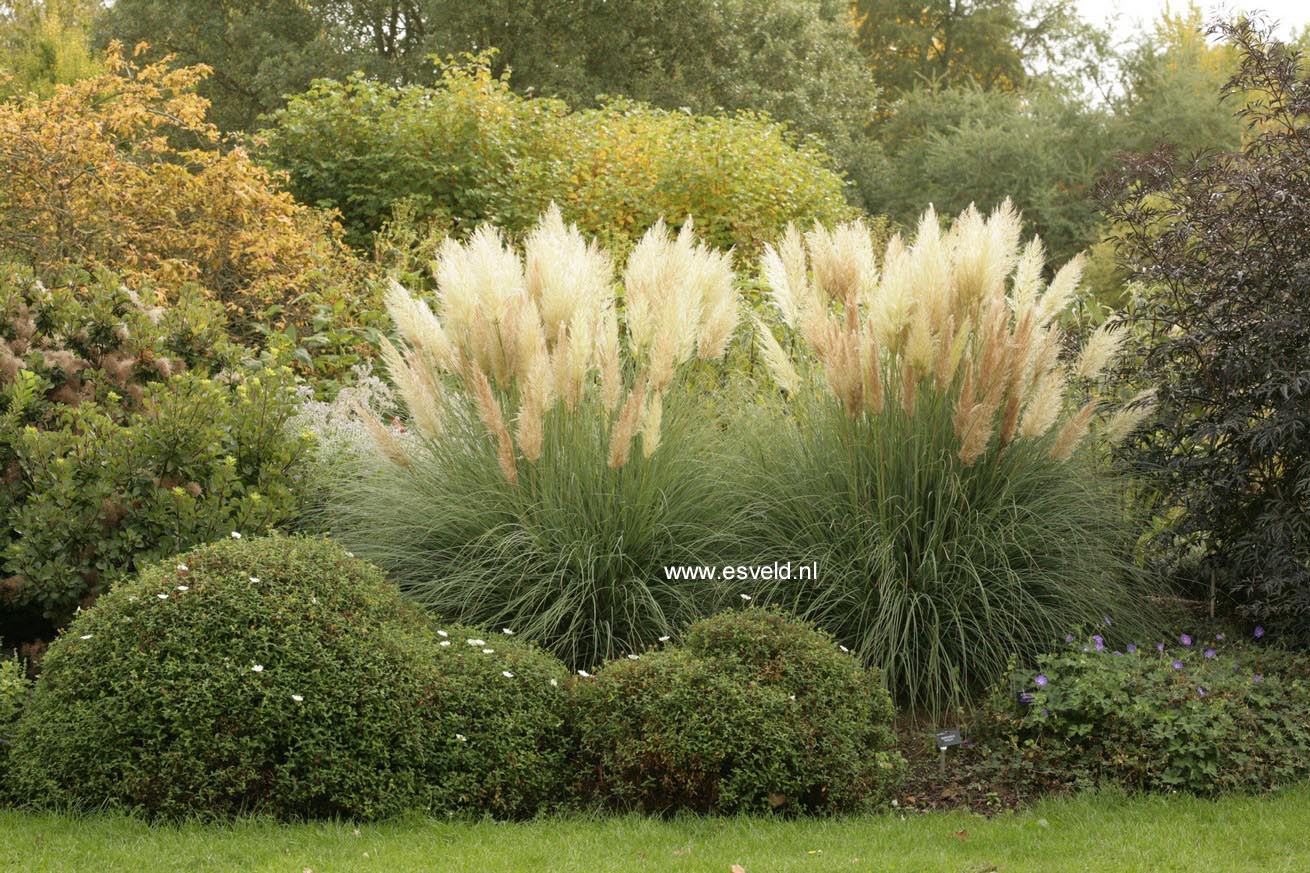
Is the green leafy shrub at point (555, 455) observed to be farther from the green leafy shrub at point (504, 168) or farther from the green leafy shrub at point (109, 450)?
the green leafy shrub at point (504, 168)

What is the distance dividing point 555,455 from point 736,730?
153 cm

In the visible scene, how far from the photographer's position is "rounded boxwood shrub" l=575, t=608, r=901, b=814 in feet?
13.8

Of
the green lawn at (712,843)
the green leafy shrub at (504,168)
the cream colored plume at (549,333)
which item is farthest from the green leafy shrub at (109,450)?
the green leafy shrub at (504,168)

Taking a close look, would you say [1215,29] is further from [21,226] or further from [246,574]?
[21,226]

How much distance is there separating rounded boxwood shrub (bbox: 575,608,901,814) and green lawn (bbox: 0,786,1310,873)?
0.44 feet

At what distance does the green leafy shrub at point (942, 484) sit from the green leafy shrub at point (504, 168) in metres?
7.61

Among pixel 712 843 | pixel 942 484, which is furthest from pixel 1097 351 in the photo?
pixel 712 843

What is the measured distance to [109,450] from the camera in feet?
17.0

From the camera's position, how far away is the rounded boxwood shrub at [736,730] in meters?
4.19

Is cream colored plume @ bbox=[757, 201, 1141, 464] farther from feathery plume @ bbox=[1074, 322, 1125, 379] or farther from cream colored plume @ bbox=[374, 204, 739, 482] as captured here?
cream colored plume @ bbox=[374, 204, 739, 482]

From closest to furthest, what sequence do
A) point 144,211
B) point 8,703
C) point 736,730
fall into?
1. point 736,730
2. point 8,703
3. point 144,211

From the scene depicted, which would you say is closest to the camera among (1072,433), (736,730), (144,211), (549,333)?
(736,730)

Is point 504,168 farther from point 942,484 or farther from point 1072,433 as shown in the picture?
point 1072,433

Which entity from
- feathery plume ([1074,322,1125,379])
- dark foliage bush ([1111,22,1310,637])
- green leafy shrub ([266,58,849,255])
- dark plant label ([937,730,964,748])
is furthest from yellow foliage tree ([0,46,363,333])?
dark plant label ([937,730,964,748])
